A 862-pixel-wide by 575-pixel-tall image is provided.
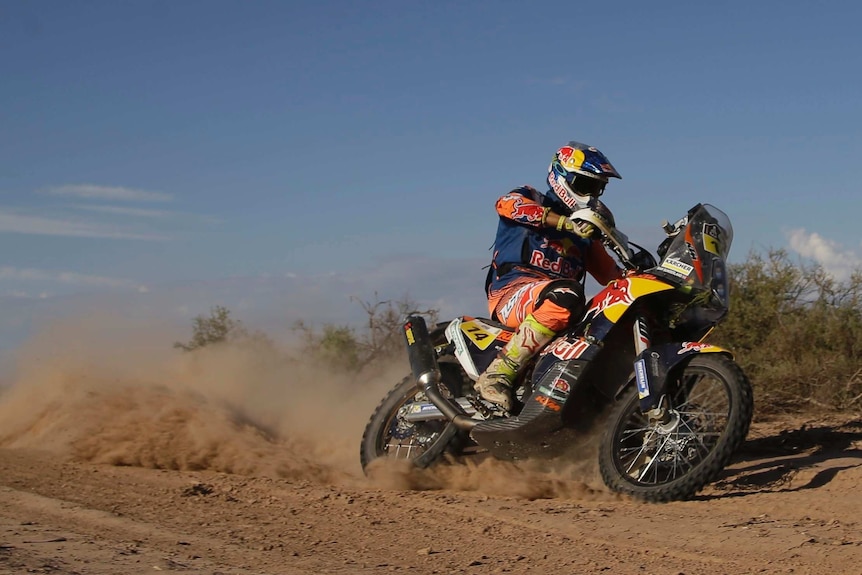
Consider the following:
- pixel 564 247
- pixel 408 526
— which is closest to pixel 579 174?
pixel 564 247

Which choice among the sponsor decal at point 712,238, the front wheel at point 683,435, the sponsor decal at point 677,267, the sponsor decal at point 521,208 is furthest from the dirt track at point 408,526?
the sponsor decal at point 521,208

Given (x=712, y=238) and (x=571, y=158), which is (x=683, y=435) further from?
(x=571, y=158)

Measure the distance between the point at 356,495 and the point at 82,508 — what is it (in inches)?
62.5

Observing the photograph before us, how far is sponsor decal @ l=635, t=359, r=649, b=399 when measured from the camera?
5.19 meters

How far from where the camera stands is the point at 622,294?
5.55 meters

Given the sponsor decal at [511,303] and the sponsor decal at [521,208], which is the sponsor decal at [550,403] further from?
the sponsor decal at [521,208]

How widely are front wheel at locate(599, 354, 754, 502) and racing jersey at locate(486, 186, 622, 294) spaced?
1327mm

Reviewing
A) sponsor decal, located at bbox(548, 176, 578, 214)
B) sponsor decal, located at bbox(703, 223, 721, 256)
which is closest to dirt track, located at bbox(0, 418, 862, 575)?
sponsor decal, located at bbox(703, 223, 721, 256)

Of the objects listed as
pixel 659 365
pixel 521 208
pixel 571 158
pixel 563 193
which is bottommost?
pixel 659 365

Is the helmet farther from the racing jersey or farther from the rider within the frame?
the racing jersey

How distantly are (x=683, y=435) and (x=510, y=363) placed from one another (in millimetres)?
1264

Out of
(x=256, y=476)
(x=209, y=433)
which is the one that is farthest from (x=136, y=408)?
(x=256, y=476)

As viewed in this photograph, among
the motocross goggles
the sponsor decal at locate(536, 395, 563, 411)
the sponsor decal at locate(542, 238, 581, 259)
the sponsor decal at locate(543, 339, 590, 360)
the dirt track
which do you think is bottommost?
the dirt track

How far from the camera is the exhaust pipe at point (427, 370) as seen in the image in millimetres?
6164
